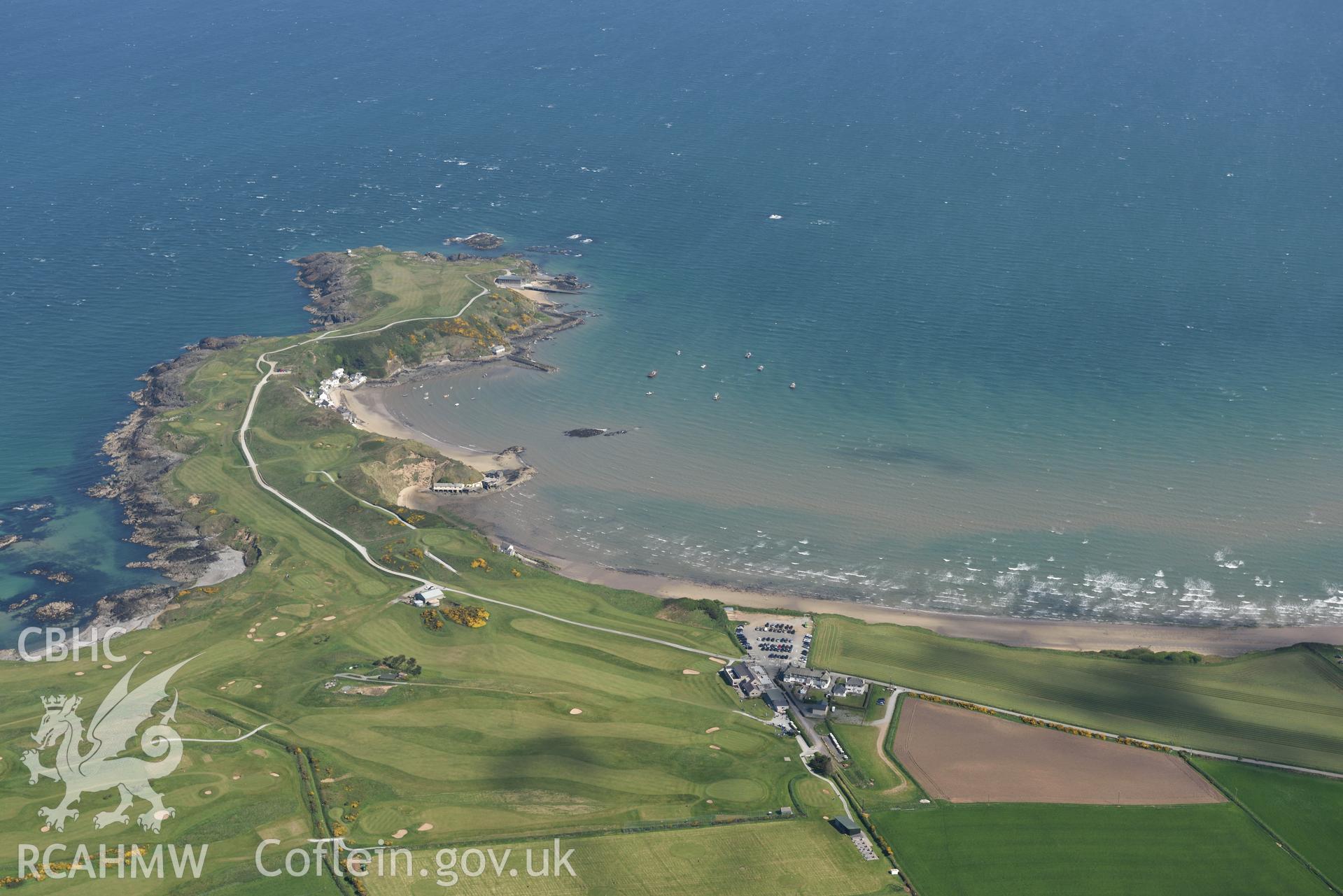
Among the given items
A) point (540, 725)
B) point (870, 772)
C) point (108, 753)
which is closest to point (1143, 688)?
point (870, 772)

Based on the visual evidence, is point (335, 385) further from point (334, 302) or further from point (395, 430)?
point (334, 302)

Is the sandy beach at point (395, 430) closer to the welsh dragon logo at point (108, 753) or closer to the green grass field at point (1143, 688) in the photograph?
the green grass field at point (1143, 688)

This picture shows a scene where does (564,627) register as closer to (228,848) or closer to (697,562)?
(697,562)

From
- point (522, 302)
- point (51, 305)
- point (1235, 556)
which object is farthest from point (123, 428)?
point (1235, 556)

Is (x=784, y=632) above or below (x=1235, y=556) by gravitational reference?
below

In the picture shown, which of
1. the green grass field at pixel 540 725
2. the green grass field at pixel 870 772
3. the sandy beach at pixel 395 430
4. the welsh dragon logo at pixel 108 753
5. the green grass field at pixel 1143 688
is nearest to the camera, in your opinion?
the green grass field at pixel 540 725

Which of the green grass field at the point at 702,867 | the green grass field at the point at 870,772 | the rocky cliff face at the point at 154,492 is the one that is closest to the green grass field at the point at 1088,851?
the green grass field at the point at 870,772

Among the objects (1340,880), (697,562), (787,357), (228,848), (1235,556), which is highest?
(787,357)
